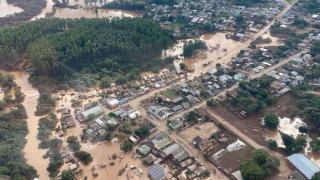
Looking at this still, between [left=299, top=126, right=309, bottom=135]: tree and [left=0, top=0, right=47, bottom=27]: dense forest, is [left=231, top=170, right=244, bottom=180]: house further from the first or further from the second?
[left=0, top=0, right=47, bottom=27]: dense forest

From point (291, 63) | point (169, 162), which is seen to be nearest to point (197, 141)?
point (169, 162)

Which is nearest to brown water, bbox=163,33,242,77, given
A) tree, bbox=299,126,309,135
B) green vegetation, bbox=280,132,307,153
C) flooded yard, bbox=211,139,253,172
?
flooded yard, bbox=211,139,253,172

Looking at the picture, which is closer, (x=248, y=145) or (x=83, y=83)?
(x=248, y=145)

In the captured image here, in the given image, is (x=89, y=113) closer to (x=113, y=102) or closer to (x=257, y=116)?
(x=113, y=102)

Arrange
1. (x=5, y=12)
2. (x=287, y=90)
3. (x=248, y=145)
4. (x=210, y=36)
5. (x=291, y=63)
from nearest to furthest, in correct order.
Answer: (x=248, y=145) < (x=287, y=90) < (x=291, y=63) < (x=210, y=36) < (x=5, y=12)

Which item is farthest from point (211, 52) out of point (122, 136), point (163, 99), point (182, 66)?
point (122, 136)

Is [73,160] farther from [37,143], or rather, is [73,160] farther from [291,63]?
[291,63]
